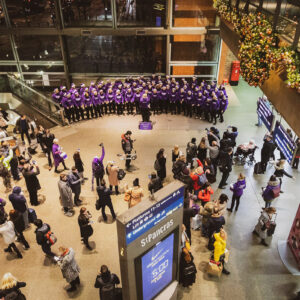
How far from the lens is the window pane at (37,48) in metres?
18.8

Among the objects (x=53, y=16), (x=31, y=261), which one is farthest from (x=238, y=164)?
(x=53, y=16)

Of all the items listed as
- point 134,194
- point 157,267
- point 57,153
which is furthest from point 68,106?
point 157,267

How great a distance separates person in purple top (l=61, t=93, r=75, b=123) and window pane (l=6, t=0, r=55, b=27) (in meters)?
5.91

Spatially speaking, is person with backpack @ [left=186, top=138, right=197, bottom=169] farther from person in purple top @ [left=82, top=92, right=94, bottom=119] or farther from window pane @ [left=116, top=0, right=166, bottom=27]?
window pane @ [left=116, top=0, right=166, bottom=27]

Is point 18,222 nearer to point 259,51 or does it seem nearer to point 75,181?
point 75,181

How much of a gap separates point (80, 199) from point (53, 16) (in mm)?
12269

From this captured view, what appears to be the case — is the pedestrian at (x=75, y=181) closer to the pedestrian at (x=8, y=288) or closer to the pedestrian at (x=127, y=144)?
the pedestrian at (x=127, y=144)

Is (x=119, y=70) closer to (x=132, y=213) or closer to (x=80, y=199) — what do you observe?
(x=80, y=199)

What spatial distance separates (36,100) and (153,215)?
12.1 metres

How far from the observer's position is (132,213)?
4.85m

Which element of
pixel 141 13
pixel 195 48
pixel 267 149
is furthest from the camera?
pixel 195 48

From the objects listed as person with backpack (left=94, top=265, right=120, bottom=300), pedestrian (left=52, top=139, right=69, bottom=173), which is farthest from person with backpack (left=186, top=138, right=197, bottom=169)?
person with backpack (left=94, top=265, right=120, bottom=300)

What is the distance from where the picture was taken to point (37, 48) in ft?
66.3

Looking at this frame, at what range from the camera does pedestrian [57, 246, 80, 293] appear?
6.59 m
